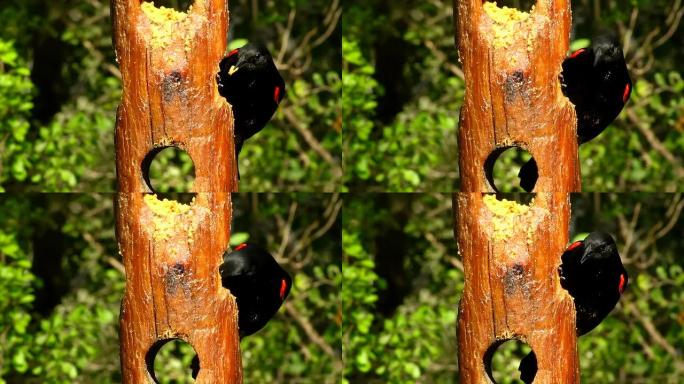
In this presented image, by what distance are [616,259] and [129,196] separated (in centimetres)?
182

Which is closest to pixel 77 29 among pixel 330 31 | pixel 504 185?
pixel 330 31

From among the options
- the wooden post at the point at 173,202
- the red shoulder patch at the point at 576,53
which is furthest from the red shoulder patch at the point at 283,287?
the red shoulder patch at the point at 576,53

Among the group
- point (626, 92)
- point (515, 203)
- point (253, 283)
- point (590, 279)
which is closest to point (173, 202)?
point (253, 283)

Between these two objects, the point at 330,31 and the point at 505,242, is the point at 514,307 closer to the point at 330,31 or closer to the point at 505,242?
the point at 505,242

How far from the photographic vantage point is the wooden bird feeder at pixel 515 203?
4.47 meters

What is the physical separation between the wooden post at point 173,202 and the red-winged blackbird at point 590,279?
3.98 ft

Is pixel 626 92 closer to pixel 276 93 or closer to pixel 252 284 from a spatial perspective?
pixel 276 93

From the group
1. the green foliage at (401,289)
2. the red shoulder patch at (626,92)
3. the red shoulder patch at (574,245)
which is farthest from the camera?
the green foliage at (401,289)

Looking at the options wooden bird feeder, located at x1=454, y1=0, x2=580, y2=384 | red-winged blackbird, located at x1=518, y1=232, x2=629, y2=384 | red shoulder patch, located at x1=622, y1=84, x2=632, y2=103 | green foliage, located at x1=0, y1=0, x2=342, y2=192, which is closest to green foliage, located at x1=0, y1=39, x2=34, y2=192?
green foliage, located at x1=0, y1=0, x2=342, y2=192

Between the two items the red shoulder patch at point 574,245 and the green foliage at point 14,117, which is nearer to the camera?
the red shoulder patch at point 574,245

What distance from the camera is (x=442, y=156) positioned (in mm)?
5672

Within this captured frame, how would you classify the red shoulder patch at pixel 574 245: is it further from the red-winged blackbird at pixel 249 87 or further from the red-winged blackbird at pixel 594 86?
the red-winged blackbird at pixel 249 87

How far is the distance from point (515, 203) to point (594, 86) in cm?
60

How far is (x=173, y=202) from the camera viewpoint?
454cm
